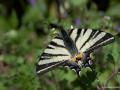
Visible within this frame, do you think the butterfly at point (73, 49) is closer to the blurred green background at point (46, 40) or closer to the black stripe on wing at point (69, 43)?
the black stripe on wing at point (69, 43)

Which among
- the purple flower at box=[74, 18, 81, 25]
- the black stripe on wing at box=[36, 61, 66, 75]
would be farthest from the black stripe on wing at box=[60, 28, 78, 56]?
the purple flower at box=[74, 18, 81, 25]

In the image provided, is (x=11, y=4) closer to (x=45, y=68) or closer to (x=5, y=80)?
(x=5, y=80)

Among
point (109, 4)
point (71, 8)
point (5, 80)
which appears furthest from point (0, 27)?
point (5, 80)

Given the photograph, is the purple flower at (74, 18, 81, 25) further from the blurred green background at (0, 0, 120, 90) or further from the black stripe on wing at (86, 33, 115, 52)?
the black stripe on wing at (86, 33, 115, 52)

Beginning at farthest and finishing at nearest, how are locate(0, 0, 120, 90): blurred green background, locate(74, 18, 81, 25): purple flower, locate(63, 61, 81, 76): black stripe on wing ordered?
locate(74, 18, 81, 25): purple flower, locate(0, 0, 120, 90): blurred green background, locate(63, 61, 81, 76): black stripe on wing

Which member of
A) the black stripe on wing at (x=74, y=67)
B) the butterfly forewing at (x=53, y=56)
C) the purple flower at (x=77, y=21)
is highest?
the purple flower at (x=77, y=21)

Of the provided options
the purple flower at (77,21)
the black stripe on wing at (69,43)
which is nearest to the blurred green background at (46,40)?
the purple flower at (77,21)
